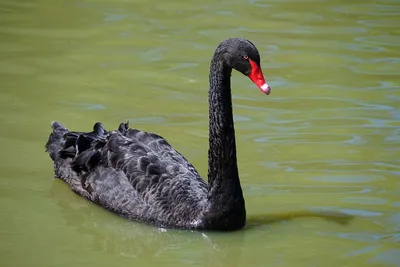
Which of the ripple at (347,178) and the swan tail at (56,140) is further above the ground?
the swan tail at (56,140)

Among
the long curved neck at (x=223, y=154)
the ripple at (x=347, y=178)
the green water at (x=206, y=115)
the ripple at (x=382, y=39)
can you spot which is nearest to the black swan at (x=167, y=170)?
the long curved neck at (x=223, y=154)

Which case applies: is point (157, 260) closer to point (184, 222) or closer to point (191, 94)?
point (184, 222)

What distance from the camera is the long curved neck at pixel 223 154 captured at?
5.77 m

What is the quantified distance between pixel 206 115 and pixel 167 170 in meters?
1.93

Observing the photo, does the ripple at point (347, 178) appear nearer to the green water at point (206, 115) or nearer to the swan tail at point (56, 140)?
the green water at point (206, 115)

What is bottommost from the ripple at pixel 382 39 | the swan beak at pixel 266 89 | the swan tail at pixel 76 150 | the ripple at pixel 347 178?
the ripple at pixel 347 178

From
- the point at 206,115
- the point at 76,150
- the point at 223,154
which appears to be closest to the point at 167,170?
the point at 223,154

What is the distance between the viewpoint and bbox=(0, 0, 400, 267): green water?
18.9ft

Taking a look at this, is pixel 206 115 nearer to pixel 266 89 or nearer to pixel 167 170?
pixel 167 170

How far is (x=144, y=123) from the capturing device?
7.77 metres

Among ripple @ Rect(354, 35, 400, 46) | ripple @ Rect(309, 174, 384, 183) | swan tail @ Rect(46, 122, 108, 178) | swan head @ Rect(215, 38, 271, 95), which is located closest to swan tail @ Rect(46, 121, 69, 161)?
→ swan tail @ Rect(46, 122, 108, 178)

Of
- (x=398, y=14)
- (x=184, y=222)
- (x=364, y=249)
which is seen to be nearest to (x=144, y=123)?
(x=184, y=222)

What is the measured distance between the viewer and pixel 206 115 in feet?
26.3

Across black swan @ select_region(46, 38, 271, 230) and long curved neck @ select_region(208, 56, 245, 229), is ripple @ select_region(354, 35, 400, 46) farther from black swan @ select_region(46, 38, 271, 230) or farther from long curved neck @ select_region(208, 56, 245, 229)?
long curved neck @ select_region(208, 56, 245, 229)
